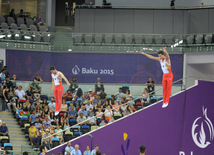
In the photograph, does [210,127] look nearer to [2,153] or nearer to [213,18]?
[213,18]

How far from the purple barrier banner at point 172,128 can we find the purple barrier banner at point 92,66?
417 centimetres

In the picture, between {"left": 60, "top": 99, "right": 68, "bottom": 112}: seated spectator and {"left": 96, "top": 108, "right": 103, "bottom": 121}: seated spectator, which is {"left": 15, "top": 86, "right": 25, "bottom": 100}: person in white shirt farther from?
{"left": 96, "top": 108, "right": 103, "bottom": 121}: seated spectator

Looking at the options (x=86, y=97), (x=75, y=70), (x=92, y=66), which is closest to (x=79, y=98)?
(x=86, y=97)

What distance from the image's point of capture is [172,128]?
1611 centimetres

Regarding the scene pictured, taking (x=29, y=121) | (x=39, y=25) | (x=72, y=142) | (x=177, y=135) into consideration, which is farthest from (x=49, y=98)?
(x=39, y=25)

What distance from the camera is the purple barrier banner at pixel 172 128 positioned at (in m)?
15.4

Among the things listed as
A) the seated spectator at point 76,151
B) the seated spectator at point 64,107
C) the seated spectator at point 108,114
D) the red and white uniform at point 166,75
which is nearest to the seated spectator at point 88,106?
the seated spectator at point 108,114

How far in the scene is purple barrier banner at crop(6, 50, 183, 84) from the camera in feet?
66.0

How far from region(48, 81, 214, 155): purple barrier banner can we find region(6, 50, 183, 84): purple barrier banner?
417 centimetres

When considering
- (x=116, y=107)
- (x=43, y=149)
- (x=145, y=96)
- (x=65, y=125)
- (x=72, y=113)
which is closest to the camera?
(x=43, y=149)

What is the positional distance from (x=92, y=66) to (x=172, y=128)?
686cm

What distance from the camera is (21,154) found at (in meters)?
12.8

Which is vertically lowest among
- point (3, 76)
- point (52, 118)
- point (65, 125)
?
point (65, 125)

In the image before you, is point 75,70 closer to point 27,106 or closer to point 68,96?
point 68,96
